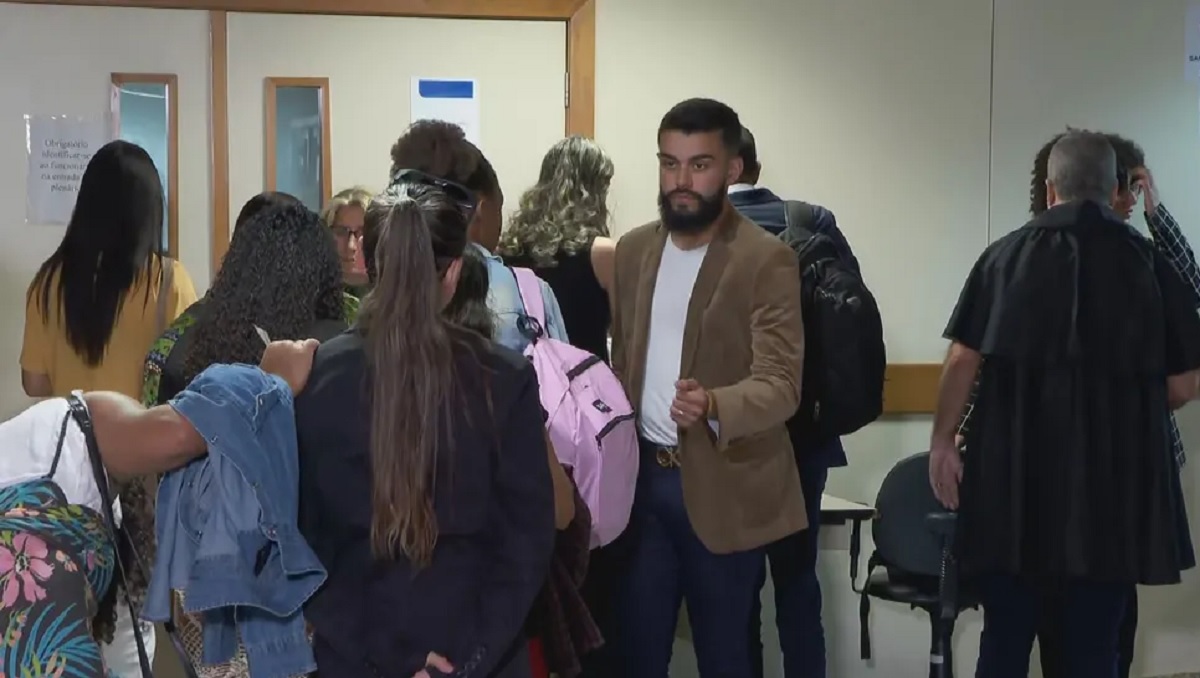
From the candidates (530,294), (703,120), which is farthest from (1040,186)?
(530,294)

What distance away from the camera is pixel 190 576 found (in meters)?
1.73

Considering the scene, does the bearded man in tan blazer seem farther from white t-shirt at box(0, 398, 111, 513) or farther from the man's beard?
white t-shirt at box(0, 398, 111, 513)

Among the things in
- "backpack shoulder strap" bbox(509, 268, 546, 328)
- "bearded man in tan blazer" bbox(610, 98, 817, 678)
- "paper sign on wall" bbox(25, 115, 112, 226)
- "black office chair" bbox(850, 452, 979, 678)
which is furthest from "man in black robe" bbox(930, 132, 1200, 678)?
"paper sign on wall" bbox(25, 115, 112, 226)

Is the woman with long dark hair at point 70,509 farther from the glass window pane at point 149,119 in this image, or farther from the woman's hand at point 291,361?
the glass window pane at point 149,119

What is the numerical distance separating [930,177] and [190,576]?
112 inches

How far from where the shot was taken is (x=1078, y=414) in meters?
2.89

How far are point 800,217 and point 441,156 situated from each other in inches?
42.9

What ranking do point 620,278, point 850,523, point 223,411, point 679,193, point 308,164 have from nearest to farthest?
point 223,411
point 679,193
point 620,278
point 308,164
point 850,523

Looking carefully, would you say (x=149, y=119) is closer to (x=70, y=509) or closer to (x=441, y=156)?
(x=441, y=156)

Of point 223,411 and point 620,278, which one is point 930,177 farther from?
point 223,411

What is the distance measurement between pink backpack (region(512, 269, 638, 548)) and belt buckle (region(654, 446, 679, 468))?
202 millimetres

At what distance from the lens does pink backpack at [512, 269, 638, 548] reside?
7.67 ft

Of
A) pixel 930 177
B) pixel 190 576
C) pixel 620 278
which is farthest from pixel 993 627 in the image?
pixel 190 576

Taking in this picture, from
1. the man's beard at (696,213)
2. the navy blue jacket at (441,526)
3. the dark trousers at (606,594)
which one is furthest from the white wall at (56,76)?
the navy blue jacket at (441,526)
